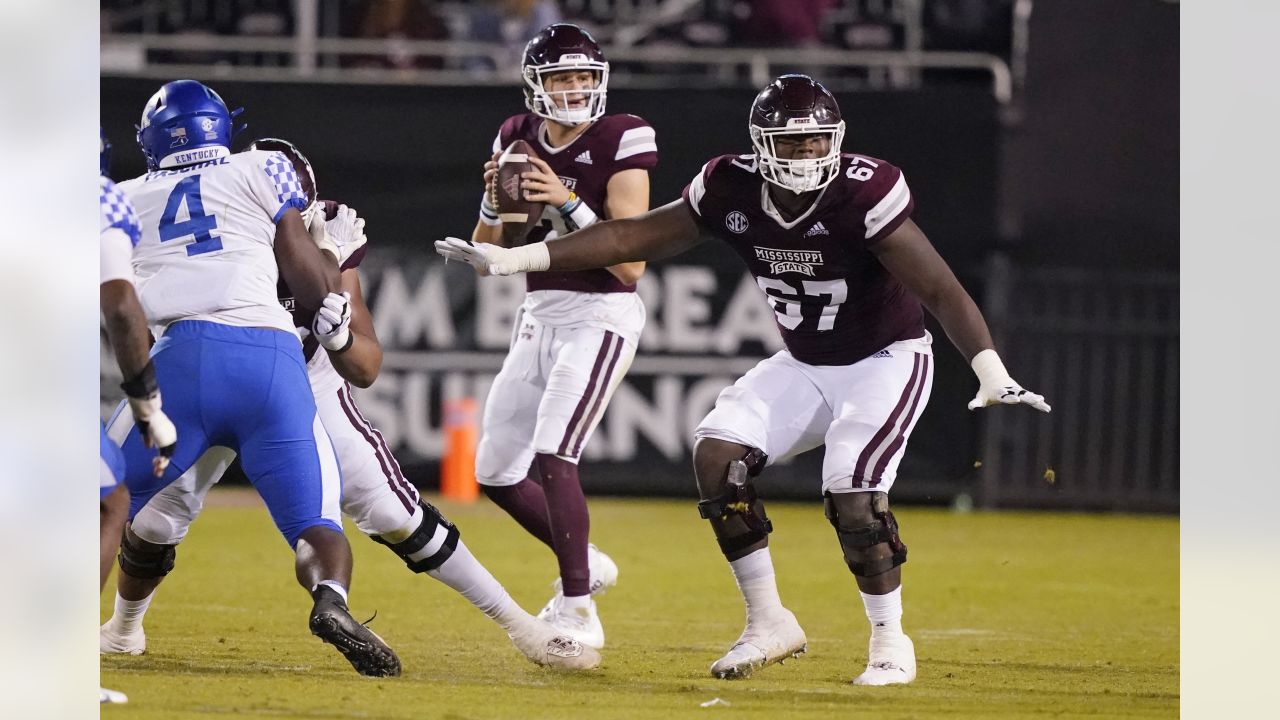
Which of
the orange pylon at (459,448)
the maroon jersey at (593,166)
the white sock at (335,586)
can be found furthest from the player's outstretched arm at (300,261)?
the orange pylon at (459,448)

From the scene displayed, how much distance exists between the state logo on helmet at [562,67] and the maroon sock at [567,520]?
0.98 metres

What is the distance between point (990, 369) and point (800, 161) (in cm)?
66

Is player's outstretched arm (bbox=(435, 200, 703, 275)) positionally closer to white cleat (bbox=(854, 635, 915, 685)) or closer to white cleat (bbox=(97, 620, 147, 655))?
white cleat (bbox=(854, 635, 915, 685))

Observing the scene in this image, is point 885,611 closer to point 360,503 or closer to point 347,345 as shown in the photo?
point 360,503

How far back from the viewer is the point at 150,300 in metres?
3.80

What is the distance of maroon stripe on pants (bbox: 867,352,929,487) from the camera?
4.12 m

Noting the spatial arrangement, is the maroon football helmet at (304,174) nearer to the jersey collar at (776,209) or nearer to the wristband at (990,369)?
the jersey collar at (776,209)

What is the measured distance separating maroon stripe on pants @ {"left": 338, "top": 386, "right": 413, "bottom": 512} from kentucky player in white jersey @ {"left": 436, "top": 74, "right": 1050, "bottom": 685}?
48 centimetres

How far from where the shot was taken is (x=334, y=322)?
394cm

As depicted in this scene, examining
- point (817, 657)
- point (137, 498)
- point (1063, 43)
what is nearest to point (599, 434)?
point (1063, 43)

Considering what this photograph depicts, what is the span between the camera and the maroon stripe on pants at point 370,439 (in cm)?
413

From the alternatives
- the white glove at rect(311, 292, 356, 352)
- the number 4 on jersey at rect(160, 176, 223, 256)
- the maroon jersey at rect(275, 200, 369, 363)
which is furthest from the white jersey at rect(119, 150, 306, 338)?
the maroon jersey at rect(275, 200, 369, 363)
